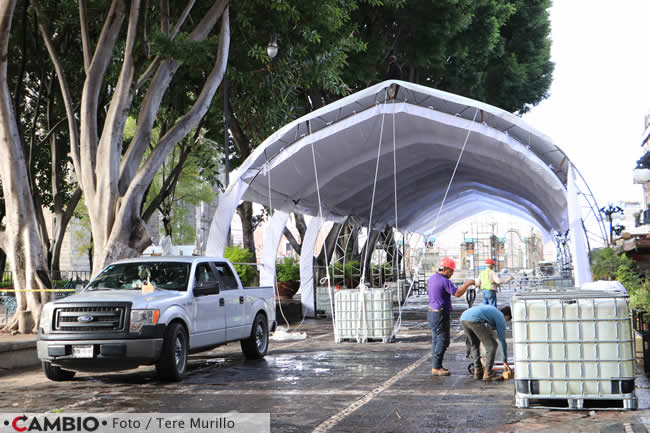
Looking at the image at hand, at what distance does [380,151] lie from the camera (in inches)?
859

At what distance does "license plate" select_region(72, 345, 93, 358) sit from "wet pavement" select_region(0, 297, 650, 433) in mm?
469

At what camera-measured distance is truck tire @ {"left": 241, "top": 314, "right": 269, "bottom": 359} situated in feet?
44.7

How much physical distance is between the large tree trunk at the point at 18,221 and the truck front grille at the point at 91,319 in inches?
189

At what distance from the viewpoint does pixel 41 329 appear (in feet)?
35.3

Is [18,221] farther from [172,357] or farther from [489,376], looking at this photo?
[489,376]

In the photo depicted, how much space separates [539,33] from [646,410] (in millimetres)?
26643

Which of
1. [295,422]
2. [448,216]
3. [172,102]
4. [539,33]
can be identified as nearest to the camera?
[295,422]

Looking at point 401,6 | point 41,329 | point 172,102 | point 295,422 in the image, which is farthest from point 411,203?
point 295,422

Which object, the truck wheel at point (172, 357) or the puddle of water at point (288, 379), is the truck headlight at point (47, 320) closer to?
the truck wheel at point (172, 357)

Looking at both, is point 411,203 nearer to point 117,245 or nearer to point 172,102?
point 172,102

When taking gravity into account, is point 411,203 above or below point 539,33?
below

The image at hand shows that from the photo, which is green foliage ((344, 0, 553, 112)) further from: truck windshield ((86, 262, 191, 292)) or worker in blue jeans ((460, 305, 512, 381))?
worker in blue jeans ((460, 305, 512, 381))

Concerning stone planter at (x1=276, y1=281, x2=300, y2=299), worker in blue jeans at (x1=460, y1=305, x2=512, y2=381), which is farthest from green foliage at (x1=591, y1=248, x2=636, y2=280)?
stone planter at (x1=276, y1=281, x2=300, y2=299)

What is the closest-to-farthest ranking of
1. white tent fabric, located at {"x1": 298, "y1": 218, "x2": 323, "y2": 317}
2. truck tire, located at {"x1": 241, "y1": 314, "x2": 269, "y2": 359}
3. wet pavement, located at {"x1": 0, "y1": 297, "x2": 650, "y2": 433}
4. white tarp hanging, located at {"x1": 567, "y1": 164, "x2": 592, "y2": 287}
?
wet pavement, located at {"x1": 0, "y1": 297, "x2": 650, "y2": 433} → truck tire, located at {"x1": 241, "y1": 314, "x2": 269, "y2": 359} → white tarp hanging, located at {"x1": 567, "y1": 164, "x2": 592, "y2": 287} → white tent fabric, located at {"x1": 298, "y1": 218, "x2": 323, "y2": 317}
